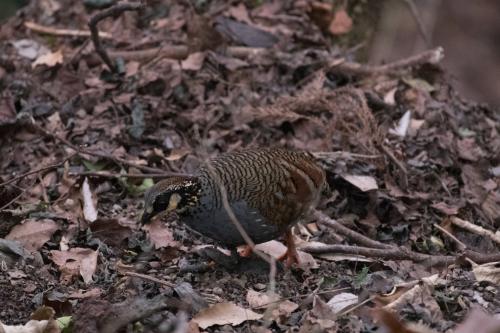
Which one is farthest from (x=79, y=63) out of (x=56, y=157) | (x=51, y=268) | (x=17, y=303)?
(x=17, y=303)

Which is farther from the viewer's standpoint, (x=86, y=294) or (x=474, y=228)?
(x=474, y=228)

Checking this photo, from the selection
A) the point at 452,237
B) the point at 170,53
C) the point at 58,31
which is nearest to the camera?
the point at 452,237

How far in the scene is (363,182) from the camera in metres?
6.22

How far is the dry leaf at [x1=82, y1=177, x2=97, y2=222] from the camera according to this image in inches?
226

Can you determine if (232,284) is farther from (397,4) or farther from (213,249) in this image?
(397,4)

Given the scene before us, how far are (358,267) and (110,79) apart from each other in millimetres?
3218

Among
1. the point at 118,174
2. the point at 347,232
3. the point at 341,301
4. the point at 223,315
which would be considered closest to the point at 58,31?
the point at 118,174

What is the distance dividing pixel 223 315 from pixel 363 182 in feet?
6.93

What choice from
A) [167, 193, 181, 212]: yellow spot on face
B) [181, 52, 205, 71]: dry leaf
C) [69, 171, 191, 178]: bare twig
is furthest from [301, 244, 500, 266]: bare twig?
[181, 52, 205, 71]: dry leaf

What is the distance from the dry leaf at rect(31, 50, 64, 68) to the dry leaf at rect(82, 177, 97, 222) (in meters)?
2.00

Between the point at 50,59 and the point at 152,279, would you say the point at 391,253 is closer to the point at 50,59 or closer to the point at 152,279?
the point at 152,279

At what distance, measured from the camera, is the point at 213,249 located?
17.7 feet

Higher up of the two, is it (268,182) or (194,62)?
(268,182)

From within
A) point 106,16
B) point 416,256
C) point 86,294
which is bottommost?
point 416,256
